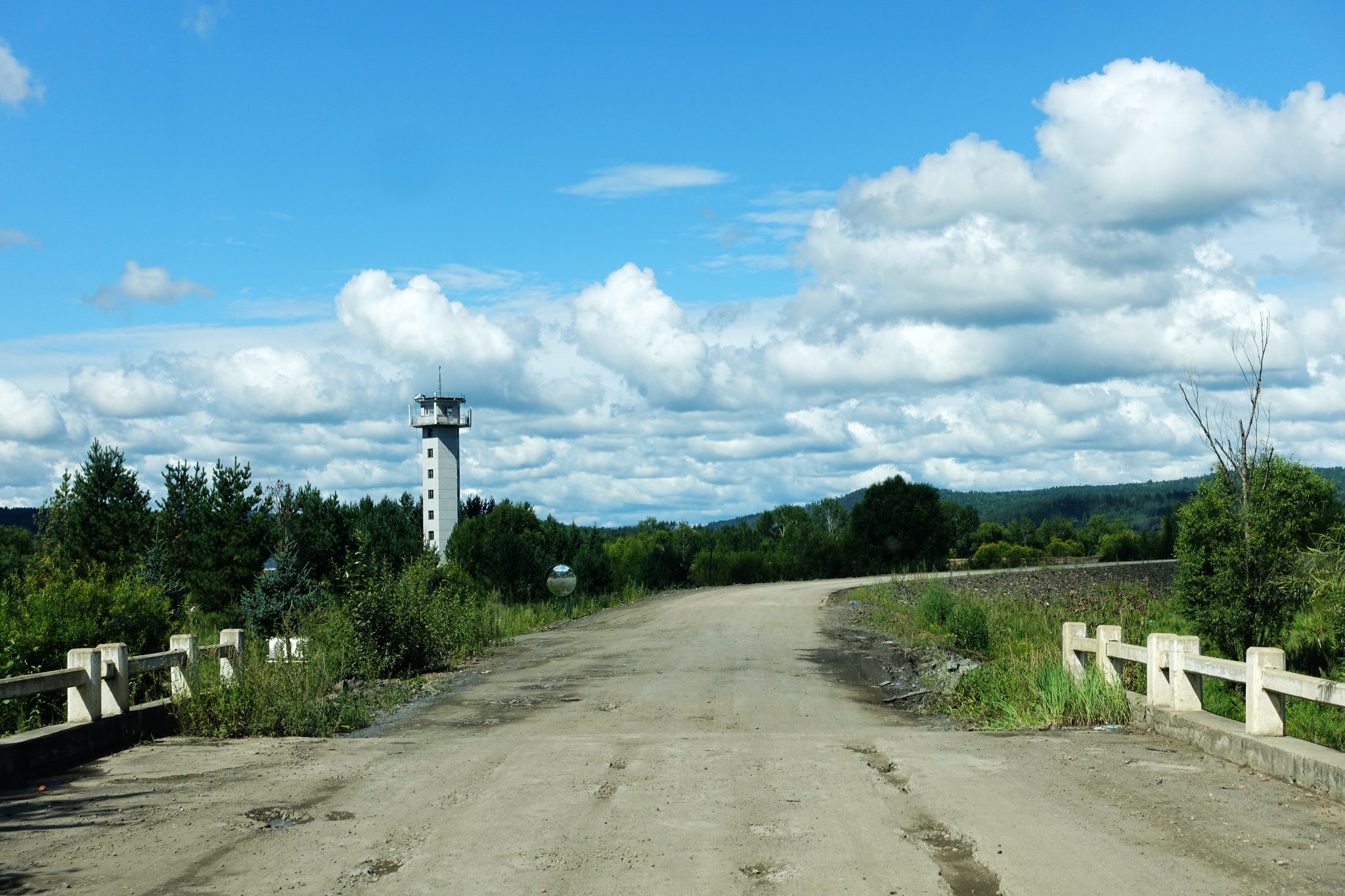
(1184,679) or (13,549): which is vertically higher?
(13,549)

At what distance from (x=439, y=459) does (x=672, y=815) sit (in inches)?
3493

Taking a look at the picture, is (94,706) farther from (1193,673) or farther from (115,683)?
(1193,673)

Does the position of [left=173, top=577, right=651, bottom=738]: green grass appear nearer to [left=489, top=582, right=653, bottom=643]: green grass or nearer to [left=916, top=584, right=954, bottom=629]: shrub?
[left=489, top=582, right=653, bottom=643]: green grass

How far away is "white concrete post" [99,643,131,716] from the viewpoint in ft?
36.8

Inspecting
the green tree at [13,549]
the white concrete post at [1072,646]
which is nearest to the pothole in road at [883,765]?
the white concrete post at [1072,646]

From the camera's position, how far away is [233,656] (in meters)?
13.3

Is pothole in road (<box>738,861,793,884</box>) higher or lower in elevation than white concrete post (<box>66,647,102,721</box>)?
lower

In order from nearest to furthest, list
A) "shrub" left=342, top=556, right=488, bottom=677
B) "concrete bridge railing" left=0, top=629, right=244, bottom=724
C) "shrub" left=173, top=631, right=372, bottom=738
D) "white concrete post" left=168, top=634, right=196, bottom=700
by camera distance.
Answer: "concrete bridge railing" left=0, top=629, right=244, bottom=724 < "shrub" left=173, top=631, right=372, bottom=738 < "white concrete post" left=168, top=634, right=196, bottom=700 < "shrub" left=342, top=556, right=488, bottom=677

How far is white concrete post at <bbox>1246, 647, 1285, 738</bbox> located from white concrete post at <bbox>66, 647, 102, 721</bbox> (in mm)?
10820

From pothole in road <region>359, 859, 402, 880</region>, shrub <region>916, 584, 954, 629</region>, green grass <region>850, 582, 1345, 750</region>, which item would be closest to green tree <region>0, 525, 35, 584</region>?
shrub <region>916, 584, 954, 629</region>

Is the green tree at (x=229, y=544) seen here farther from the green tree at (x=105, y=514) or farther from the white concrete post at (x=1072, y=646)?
the white concrete post at (x=1072, y=646)

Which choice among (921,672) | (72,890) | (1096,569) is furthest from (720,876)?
(1096,569)

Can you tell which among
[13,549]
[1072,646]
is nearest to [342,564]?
[13,549]

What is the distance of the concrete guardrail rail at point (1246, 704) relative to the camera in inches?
337
